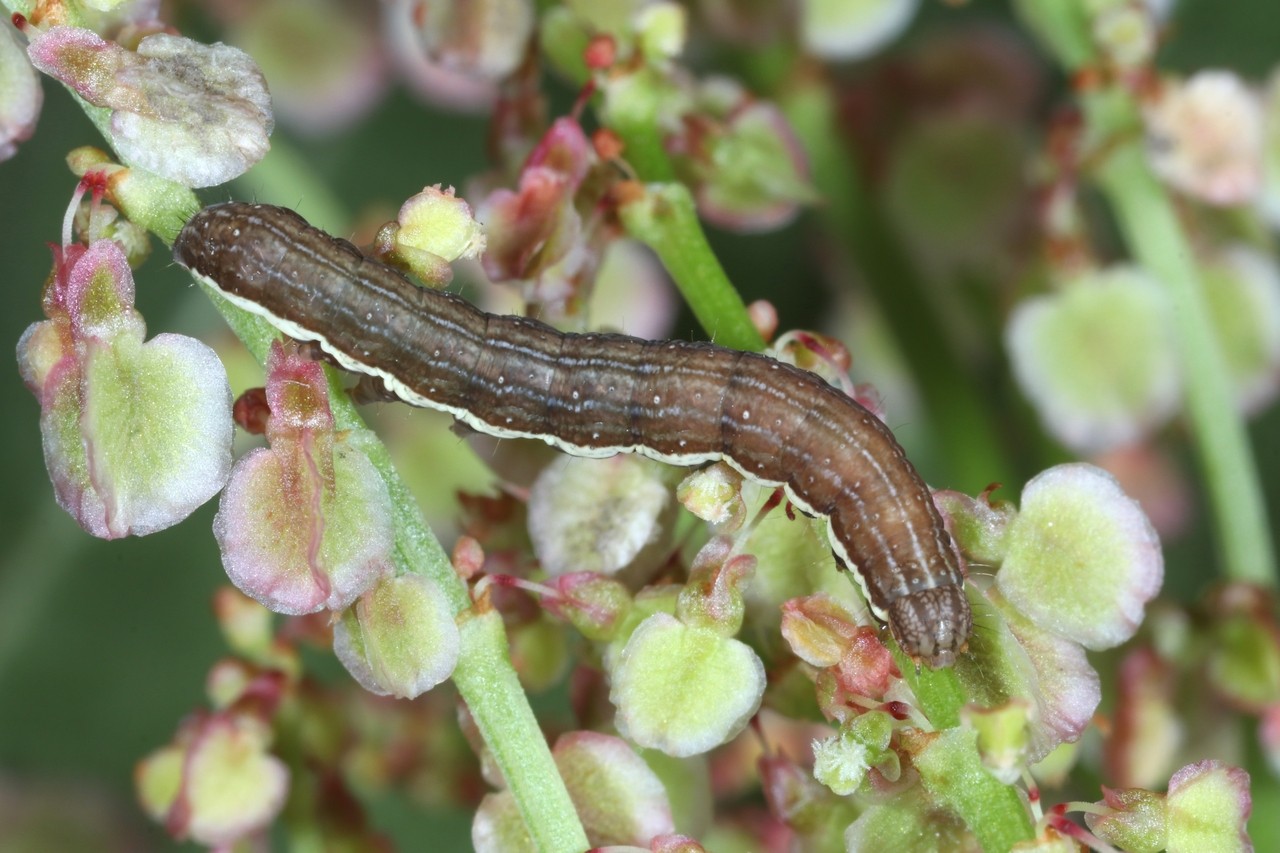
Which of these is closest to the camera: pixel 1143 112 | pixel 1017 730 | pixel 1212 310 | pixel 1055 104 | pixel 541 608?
pixel 1017 730

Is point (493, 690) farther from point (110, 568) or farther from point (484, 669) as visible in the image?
point (110, 568)

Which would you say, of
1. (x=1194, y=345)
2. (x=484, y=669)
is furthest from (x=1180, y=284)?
(x=484, y=669)

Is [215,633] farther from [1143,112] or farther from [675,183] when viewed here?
[1143,112]

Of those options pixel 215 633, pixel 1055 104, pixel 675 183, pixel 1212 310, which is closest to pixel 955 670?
pixel 675 183

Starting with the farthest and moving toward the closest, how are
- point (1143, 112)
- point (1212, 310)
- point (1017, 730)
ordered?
1. point (1212, 310)
2. point (1143, 112)
3. point (1017, 730)

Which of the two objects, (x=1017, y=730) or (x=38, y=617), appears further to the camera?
(x=38, y=617)

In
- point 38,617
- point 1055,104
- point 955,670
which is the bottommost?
Answer: point 38,617

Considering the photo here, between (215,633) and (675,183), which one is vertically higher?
(675,183)
